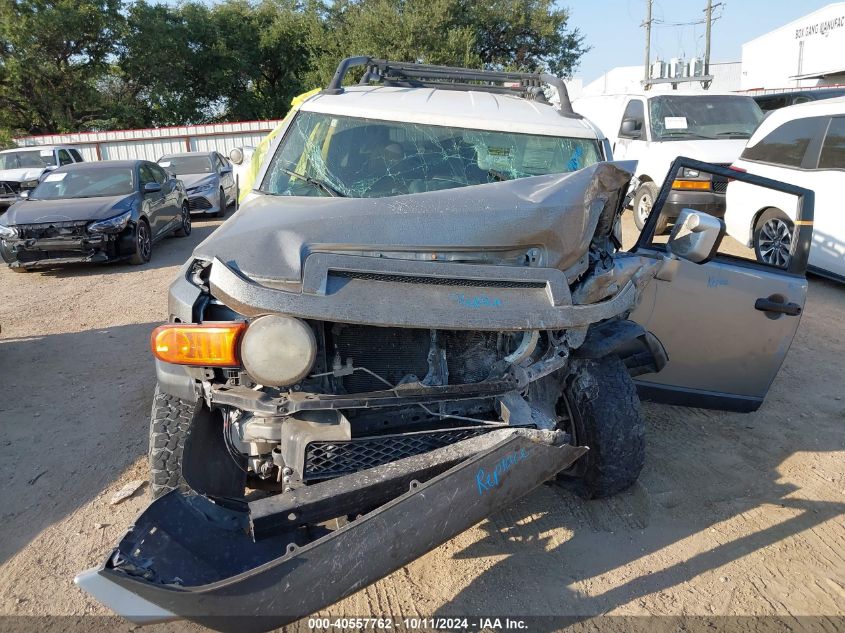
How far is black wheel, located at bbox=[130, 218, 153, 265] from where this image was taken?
8991mm

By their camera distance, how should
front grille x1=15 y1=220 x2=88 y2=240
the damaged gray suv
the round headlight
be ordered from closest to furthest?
the damaged gray suv → the round headlight → front grille x1=15 y1=220 x2=88 y2=240

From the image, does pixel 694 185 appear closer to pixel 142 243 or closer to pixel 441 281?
pixel 441 281

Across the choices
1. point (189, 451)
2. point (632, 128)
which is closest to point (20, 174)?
point (632, 128)

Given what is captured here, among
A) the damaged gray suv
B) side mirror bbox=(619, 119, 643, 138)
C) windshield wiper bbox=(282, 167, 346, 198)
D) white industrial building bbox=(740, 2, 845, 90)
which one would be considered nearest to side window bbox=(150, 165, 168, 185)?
side mirror bbox=(619, 119, 643, 138)

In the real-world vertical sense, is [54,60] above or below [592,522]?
above

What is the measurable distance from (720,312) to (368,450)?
2.29 m

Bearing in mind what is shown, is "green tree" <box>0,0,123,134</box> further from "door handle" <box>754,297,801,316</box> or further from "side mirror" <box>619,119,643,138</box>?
"door handle" <box>754,297,801,316</box>

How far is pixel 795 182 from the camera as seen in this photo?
6.93 meters

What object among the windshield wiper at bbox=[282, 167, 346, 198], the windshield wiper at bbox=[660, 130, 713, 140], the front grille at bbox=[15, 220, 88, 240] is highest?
the windshield wiper at bbox=[660, 130, 713, 140]

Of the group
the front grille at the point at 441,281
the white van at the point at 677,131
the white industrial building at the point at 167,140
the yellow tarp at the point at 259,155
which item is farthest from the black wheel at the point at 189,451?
the white industrial building at the point at 167,140

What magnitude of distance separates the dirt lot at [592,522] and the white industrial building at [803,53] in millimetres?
24286

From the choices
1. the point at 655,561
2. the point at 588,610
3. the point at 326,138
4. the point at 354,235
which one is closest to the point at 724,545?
the point at 655,561

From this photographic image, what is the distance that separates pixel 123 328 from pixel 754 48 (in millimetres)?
32284

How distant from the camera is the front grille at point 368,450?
2209 mm
